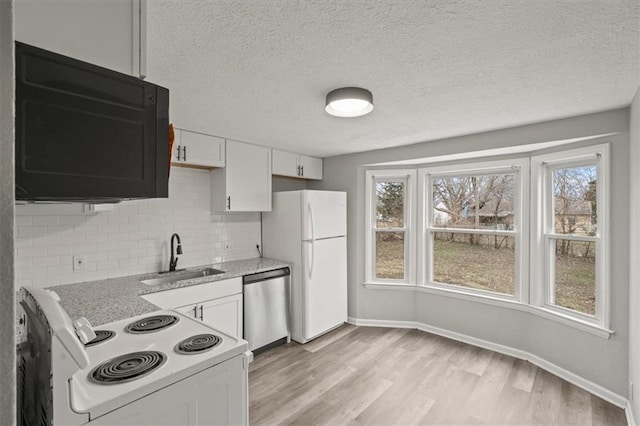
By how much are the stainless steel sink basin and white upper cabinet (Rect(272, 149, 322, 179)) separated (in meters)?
1.37

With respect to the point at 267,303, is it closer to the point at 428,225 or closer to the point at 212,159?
the point at 212,159

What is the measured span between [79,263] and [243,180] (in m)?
1.65

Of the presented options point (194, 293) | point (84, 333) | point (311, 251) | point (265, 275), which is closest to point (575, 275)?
point (311, 251)

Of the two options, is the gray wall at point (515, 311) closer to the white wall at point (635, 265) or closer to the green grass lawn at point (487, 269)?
the white wall at point (635, 265)

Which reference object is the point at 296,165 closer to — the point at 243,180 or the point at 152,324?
the point at 243,180

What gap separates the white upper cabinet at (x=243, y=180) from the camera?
337 cm

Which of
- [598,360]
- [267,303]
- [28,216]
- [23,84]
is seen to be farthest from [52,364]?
[598,360]

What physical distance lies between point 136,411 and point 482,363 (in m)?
3.04

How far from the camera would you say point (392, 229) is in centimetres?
407

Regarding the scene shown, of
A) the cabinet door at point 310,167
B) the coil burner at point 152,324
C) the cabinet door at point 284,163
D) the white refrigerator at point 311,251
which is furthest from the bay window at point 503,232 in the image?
the coil burner at point 152,324

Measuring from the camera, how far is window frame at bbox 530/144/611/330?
2.50 m

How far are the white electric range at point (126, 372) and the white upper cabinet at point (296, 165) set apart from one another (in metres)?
2.58

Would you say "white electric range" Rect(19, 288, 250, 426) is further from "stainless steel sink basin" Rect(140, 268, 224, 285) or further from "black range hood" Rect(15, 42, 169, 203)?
"stainless steel sink basin" Rect(140, 268, 224, 285)

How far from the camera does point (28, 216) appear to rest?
2.36m
